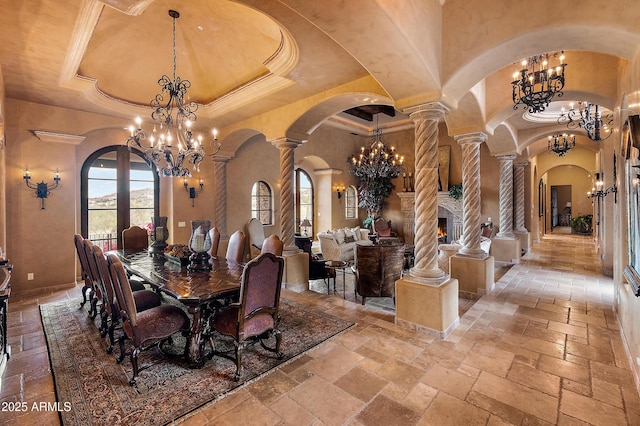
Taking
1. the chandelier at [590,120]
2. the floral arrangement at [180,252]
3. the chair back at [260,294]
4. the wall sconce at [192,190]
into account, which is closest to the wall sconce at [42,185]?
the wall sconce at [192,190]

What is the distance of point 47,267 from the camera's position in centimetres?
517

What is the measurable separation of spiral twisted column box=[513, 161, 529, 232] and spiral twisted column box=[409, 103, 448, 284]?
691 centimetres

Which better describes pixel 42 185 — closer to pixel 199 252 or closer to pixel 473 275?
pixel 199 252

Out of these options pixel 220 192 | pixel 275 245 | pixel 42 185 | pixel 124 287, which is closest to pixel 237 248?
pixel 275 245

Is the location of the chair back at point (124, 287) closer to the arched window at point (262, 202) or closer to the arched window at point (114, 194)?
the arched window at point (114, 194)

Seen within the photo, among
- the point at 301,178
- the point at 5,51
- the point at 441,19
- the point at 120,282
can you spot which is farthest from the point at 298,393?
the point at 301,178

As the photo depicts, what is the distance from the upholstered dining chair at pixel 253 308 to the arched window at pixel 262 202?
585cm

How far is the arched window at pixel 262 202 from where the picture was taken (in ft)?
28.0

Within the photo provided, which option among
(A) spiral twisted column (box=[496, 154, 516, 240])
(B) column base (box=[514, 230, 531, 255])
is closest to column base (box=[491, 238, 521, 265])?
(A) spiral twisted column (box=[496, 154, 516, 240])

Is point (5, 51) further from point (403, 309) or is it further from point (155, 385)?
point (403, 309)

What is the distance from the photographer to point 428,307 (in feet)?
11.1

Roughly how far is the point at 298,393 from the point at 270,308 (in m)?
0.75

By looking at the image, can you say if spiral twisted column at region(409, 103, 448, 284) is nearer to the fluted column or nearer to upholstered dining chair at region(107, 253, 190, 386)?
the fluted column

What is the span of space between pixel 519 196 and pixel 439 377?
8195 mm
